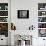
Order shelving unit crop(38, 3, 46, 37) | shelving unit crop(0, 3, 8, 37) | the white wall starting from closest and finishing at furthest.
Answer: the white wall < shelving unit crop(38, 3, 46, 37) < shelving unit crop(0, 3, 8, 37)

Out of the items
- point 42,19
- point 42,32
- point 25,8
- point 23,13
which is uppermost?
point 25,8

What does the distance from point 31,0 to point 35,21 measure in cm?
111

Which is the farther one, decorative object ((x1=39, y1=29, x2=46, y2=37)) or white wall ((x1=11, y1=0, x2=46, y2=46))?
decorative object ((x1=39, y1=29, x2=46, y2=37))

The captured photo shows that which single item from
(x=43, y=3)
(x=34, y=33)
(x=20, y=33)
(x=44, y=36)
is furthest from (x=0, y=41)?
(x=43, y=3)

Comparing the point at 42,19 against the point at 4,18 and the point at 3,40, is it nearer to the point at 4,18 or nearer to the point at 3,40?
the point at 4,18

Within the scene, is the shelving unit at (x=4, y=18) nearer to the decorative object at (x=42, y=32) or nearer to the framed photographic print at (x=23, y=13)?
the framed photographic print at (x=23, y=13)

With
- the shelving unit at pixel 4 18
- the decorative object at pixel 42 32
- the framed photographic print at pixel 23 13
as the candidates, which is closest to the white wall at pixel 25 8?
the framed photographic print at pixel 23 13

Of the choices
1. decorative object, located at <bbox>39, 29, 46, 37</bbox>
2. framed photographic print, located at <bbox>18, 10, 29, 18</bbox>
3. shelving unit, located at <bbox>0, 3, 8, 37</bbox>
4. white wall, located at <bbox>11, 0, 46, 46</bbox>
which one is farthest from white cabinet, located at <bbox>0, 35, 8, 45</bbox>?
decorative object, located at <bbox>39, 29, 46, 37</bbox>

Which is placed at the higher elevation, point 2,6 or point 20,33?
point 2,6

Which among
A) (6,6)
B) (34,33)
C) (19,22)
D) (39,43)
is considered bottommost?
(39,43)

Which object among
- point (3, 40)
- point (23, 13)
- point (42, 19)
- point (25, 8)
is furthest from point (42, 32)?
point (3, 40)

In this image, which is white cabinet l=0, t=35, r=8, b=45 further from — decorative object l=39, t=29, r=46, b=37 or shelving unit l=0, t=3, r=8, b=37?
decorative object l=39, t=29, r=46, b=37

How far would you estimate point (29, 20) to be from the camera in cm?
674

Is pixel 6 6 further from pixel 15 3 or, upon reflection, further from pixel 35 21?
pixel 35 21
